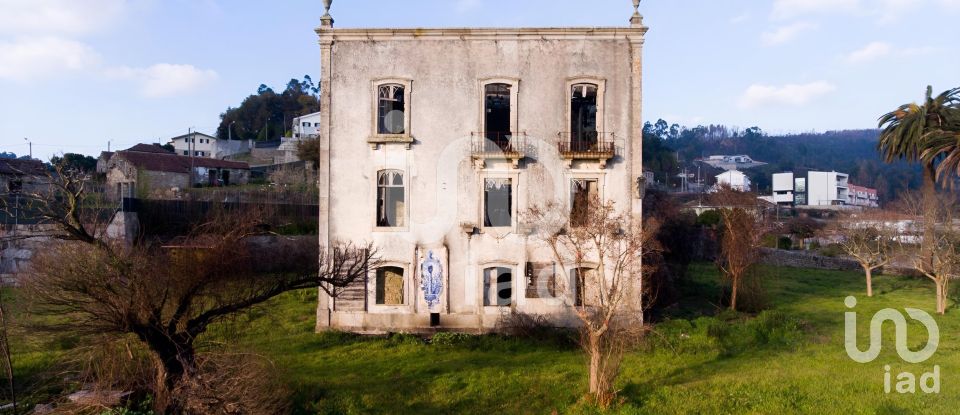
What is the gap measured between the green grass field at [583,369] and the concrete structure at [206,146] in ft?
184

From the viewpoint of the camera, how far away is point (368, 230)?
18.9 meters

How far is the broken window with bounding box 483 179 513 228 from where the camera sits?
61.9 ft

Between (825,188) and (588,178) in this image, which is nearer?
(588,178)

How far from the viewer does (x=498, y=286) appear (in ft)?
62.2

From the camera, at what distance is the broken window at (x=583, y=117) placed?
61.7 ft

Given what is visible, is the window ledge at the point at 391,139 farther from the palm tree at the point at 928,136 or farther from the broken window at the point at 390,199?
the palm tree at the point at 928,136

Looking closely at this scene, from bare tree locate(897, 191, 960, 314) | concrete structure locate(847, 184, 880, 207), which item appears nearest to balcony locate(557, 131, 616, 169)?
bare tree locate(897, 191, 960, 314)

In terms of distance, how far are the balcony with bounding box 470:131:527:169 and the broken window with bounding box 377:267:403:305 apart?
424cm

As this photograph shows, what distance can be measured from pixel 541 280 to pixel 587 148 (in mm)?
4267

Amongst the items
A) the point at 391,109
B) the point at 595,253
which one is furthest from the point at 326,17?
the point at 595,253

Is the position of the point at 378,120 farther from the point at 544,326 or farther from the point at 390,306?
the point at 544,326

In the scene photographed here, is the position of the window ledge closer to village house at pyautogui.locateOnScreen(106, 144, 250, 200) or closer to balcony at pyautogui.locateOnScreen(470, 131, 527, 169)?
balcony at pyautogui.locateOnScreen(470, 131, 527, 169)

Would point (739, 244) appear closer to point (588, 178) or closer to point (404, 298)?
point (588, 178)

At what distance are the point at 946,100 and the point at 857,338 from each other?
16.7m
